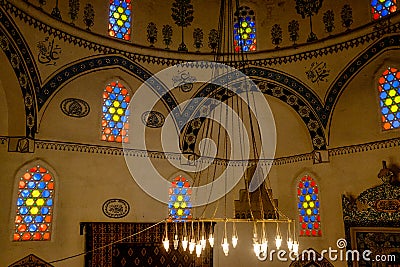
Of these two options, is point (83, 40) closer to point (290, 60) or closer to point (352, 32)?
point (290, 60)

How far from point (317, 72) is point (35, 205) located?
8.18 m

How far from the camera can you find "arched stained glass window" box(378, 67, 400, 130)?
10.4m

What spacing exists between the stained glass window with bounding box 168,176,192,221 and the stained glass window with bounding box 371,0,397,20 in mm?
6889

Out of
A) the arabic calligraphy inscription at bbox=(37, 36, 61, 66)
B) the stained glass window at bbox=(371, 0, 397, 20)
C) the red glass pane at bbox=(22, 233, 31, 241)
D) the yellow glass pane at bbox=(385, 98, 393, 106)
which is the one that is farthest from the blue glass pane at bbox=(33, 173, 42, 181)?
the stained glass window at bbox=(371, 0, 397, 20)

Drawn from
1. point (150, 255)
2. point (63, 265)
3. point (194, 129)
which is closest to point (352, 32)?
point (194, 129)

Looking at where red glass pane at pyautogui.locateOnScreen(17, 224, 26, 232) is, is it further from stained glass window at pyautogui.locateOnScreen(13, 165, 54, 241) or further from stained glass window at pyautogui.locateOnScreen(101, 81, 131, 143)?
stained glass window at pyautogui.locateOnScreen(101, 81, 131, 143)

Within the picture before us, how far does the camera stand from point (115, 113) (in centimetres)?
1129

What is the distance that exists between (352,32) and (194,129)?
516cm

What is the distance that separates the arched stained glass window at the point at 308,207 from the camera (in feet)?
37.5

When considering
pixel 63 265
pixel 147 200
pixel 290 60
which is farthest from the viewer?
pixel 290 60

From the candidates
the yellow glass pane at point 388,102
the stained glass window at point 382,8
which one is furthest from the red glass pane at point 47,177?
the stained glass window at point 382,8

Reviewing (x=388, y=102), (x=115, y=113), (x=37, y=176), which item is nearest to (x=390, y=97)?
(x=388, y=102)

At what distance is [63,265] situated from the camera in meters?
9.62

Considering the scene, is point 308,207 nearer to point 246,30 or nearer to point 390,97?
point 390,97
